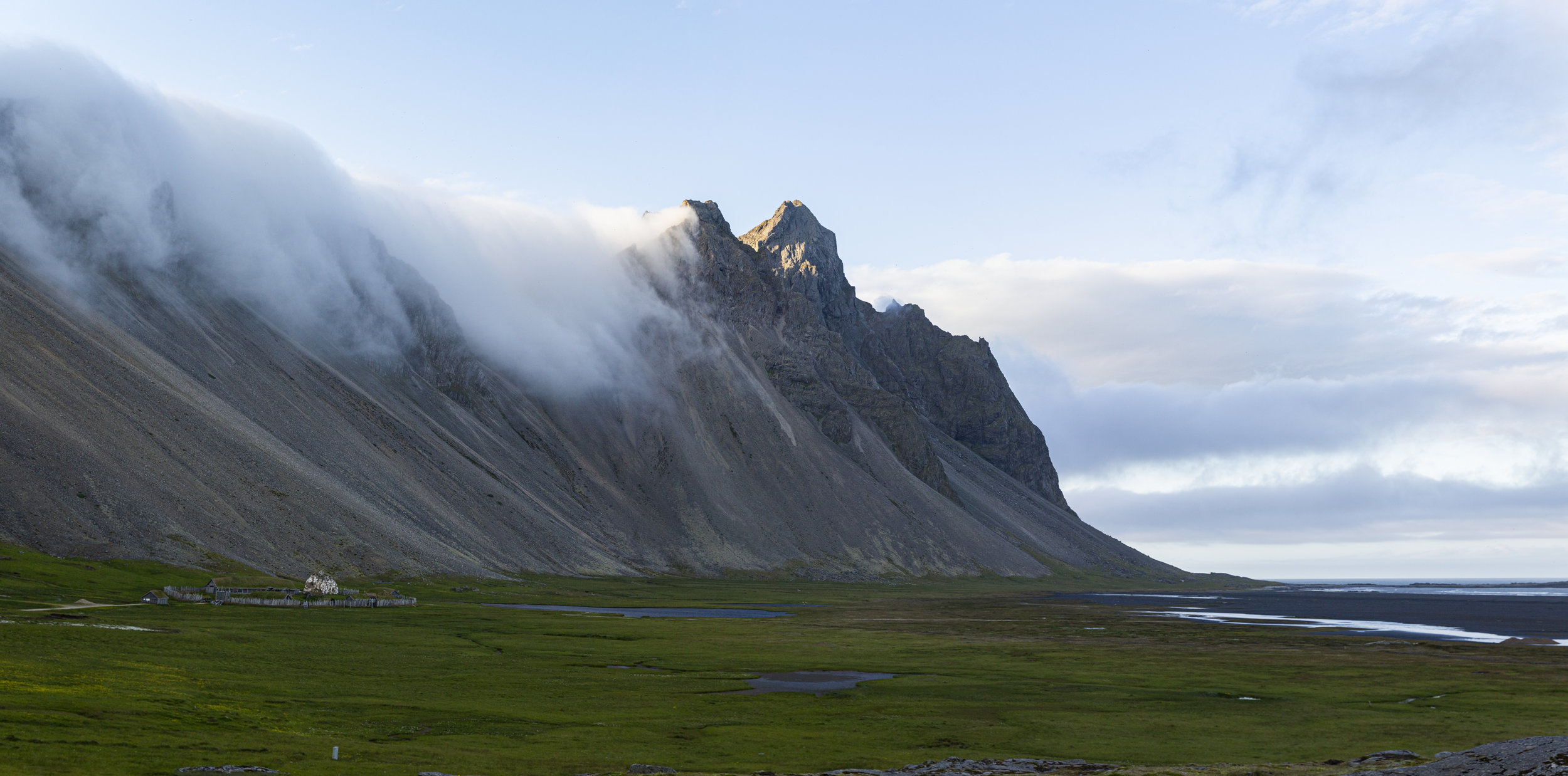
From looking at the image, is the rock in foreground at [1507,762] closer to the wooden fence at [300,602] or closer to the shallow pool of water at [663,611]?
the wooden fence at [300,602]

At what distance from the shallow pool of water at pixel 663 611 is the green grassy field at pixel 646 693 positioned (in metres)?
11.8

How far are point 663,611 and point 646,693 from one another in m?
68.3

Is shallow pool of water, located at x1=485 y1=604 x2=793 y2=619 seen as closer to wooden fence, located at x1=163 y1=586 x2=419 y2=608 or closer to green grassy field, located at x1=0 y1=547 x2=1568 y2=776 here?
wooden fence, located at x1=163 y1=586 x2=419 y2=608

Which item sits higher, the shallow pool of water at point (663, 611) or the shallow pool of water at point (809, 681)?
the shallow pool of water at point (809, 681)

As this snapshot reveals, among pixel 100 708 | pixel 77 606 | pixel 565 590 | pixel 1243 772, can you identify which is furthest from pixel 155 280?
pixel 1243 772

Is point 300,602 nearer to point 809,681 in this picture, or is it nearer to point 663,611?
point 663,611

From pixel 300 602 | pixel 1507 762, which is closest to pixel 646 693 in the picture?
pixel 1507 762

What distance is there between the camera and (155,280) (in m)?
169

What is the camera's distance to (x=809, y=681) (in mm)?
67188

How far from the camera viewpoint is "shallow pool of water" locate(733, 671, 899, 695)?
62.2 metres

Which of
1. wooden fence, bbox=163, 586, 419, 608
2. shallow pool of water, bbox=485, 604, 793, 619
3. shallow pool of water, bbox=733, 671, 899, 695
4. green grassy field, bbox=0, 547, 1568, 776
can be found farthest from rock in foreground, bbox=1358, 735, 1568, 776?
shallow pool of water, bbox=485, 604, 793, 619

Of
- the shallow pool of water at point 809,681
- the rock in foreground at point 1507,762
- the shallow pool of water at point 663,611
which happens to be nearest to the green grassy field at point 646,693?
the shallow pool of water at point 809,681

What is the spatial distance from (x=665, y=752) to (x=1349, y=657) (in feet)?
213

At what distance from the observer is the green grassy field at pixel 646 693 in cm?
4044
